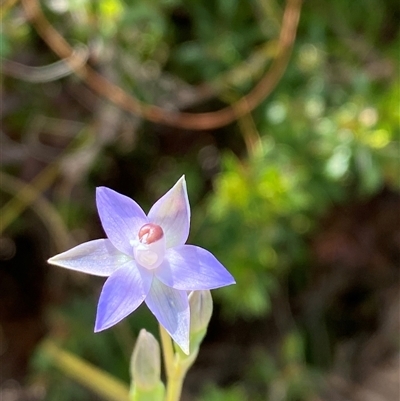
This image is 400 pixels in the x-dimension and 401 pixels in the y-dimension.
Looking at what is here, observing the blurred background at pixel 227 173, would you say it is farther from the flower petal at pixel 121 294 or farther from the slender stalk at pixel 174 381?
the flower petal at pixel 121 294

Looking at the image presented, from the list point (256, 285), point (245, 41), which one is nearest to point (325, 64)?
point (245, 41)

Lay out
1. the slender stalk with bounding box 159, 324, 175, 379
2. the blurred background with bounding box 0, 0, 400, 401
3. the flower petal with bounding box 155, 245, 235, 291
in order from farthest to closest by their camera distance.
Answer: the blurred background with bounding box 0, 0, 400, 401 < the slender stalk with bounding box 159, 324, 175, 379 < the flower petal with bounding box 155, 245, 235, 291

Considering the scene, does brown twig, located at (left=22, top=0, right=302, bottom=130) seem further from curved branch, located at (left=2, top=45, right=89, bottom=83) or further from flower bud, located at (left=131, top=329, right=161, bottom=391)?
flower bud, located at (left=131, top=329, right=161, bottom=391)

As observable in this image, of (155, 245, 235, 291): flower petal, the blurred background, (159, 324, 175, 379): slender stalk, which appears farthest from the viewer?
the blurred background

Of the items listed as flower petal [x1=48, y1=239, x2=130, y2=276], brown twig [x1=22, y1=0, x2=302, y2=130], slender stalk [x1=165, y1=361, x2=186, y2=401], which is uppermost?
brown twig [x1=22, y1=0, x2=302, y2=130]

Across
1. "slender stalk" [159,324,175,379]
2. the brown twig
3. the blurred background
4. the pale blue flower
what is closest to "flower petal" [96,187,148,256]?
the pale blue flower

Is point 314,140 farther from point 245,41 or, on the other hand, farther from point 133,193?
point 133,193

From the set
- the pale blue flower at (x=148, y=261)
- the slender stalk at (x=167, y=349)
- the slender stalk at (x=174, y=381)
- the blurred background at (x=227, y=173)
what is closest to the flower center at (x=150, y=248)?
the pale blue flower at (x=148, y=261)
